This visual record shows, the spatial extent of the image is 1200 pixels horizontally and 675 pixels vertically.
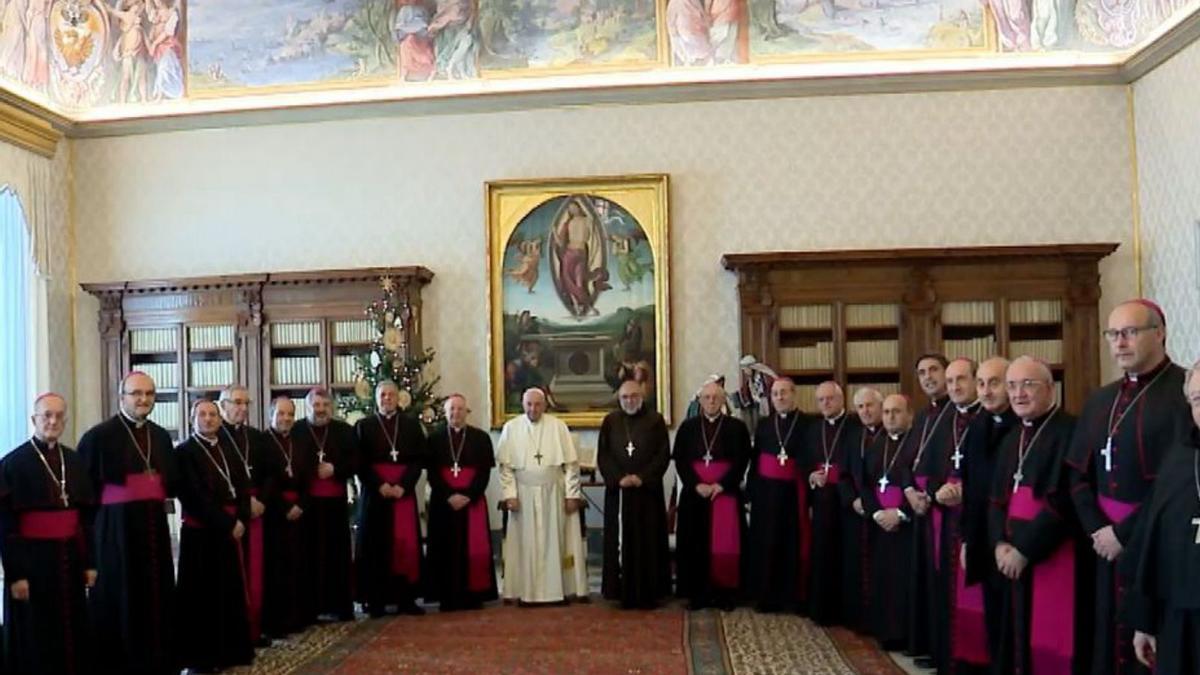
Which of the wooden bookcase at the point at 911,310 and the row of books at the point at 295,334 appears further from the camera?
the row of books at the point at 295,334

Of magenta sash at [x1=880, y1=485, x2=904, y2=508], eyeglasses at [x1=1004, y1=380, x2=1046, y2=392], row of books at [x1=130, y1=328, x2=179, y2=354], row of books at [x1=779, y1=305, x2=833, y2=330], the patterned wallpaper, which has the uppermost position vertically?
the patterned wallpaper

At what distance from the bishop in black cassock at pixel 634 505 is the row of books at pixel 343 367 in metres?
3.62

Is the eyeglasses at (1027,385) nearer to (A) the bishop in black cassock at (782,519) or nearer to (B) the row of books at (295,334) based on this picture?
(A) the bishop in black cassock at (782,519)

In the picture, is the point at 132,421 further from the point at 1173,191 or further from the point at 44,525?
the point at 1173,191

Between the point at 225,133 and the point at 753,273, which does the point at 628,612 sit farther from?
the point at 225,133

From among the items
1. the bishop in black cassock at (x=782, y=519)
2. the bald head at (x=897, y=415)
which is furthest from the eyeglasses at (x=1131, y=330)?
the bishop in black cassock at (x=782, y=519)

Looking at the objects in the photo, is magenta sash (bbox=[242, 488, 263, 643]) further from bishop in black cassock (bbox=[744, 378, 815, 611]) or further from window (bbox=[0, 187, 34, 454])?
window (bbox=[0, 187, 34, 454])

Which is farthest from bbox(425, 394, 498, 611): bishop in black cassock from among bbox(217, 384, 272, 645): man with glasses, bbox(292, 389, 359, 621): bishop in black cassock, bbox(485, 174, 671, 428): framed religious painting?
bbox(485, 174, 671, 428): framed religious painting

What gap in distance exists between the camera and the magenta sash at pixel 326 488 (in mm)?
8977

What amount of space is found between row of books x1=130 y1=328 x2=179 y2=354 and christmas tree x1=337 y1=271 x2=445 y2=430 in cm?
217

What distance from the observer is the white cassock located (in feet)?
30.7

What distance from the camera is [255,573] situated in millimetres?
8070


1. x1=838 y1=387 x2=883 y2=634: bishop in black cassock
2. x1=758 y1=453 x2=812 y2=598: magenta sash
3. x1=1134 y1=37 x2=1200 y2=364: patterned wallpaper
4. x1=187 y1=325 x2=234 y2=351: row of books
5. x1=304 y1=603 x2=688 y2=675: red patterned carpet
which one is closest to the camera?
x1=304 y1=603 x2=688 y2=675: red patterned carpet

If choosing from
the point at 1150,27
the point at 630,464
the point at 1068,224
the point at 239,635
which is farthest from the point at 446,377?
the point at 1150,27
